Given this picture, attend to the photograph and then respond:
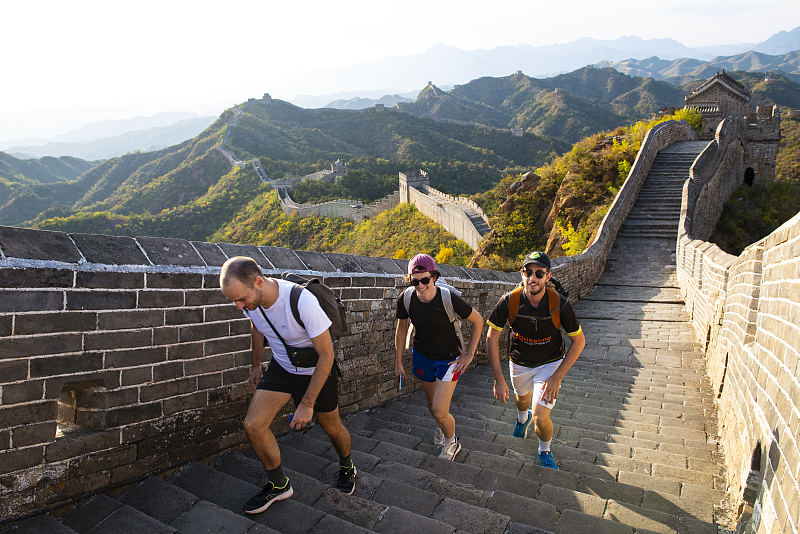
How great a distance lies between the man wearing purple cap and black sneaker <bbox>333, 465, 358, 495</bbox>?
75cm

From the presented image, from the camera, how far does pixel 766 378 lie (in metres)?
2.21

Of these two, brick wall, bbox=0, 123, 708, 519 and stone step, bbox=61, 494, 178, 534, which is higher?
brick wall, bbox=0, 123, 708, 519

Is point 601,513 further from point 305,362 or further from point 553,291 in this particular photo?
point 305,362

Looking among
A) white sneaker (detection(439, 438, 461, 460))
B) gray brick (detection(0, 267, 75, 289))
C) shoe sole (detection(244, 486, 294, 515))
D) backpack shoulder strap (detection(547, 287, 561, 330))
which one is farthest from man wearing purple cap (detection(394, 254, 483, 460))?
gray brick (detection(0, 267, 75, 289))

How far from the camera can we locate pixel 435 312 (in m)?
3.25

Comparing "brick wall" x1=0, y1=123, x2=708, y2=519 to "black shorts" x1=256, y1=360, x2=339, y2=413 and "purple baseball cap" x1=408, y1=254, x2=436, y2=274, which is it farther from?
"purple baseball cap" x1=408, y1=254, x2=436, y2=274

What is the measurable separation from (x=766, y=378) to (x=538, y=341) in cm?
131

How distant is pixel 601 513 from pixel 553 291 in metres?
1.35

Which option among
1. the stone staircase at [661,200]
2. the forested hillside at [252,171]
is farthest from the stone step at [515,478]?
the forested hillside at [252,171]

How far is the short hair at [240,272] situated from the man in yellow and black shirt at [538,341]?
1.68 metres

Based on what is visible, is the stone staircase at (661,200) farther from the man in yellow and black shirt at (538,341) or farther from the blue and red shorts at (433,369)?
the blue and red shorts at (433,369)

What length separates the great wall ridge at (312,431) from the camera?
2105mm

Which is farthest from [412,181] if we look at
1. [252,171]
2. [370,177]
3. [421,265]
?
[421,265]

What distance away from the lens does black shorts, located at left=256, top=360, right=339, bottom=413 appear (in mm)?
2555
